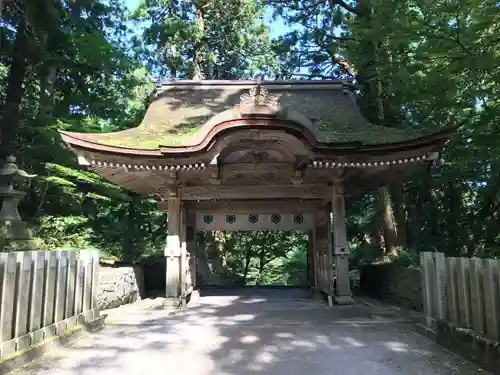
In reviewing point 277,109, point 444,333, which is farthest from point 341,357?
point 277,109

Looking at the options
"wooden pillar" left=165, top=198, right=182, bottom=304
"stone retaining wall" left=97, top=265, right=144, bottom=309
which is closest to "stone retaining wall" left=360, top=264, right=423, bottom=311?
"wooden pillar" left=165, top=198, right=182, bottom=304

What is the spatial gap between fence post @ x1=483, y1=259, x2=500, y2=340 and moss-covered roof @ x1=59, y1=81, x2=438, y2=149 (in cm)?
435

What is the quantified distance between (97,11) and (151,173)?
895 cm

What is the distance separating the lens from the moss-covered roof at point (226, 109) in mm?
8617

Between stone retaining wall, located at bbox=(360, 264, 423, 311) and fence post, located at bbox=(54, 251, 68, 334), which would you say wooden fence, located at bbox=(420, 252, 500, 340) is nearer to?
stone retaining wall, located at bbox=(360, 264, 423, 311)

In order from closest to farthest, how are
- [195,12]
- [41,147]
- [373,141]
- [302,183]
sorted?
[373,141]
[302,183]
[41,147]
[195,12]

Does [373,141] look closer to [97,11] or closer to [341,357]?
[341,357]

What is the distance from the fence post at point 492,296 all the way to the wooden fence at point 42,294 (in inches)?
177

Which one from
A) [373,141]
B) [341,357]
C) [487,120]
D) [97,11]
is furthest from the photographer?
[97,11]

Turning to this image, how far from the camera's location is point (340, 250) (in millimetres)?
8992

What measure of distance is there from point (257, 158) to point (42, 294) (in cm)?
525

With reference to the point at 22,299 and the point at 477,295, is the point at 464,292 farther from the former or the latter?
the point at 22,299

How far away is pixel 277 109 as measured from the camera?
7.58 meters

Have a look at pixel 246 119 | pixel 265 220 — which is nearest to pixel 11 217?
pixel 246 119
